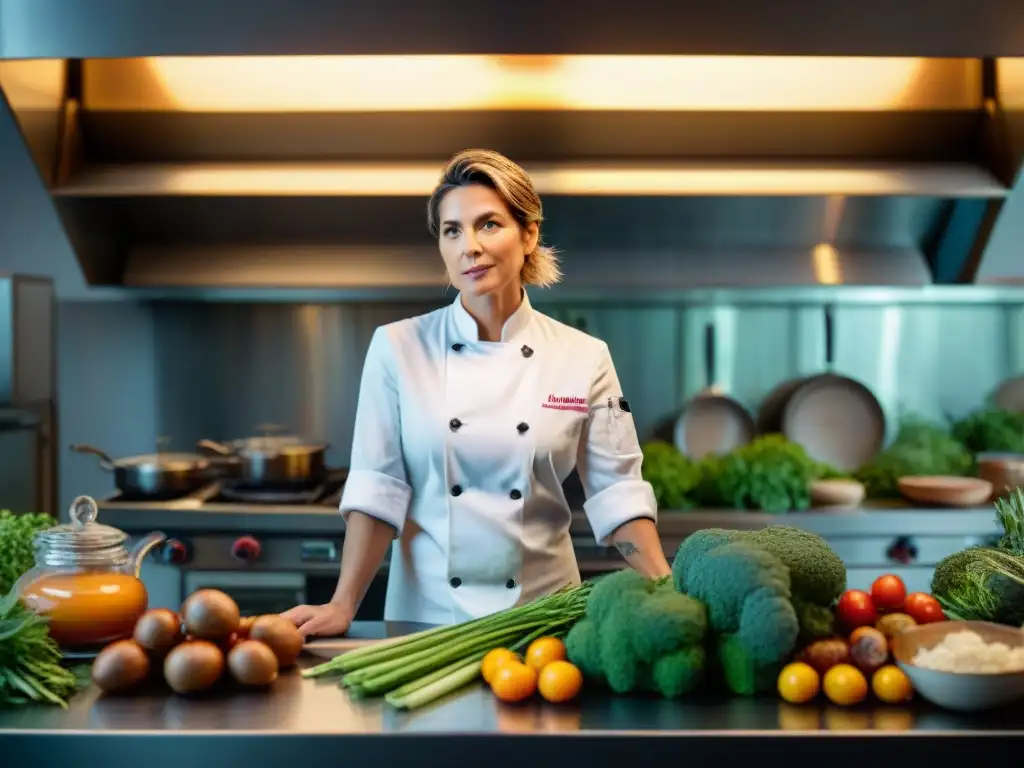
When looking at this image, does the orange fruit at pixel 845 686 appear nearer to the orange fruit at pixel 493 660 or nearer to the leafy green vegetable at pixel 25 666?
the orange fruit at pixel 493 660

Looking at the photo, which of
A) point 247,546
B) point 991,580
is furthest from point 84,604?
point 247,546

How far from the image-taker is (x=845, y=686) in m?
1.59

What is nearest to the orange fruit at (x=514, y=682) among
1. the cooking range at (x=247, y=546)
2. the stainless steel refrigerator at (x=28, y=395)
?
the cooking range at (x=247, y=546)

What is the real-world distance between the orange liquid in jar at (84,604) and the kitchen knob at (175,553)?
77.0 inches

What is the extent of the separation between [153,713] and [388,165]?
268 centimetres

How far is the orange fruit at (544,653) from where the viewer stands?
1.66 metres

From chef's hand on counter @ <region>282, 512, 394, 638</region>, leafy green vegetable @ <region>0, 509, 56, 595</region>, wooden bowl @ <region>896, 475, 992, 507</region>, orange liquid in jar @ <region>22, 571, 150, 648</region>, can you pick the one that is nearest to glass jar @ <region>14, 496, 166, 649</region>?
orange liquid in jar @ <region>22, 571, 150, 648</region>

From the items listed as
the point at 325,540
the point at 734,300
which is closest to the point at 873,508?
the point at 734,300

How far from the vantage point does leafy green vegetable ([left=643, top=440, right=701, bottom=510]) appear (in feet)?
12.6

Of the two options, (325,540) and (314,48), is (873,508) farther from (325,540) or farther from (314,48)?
(314,48)

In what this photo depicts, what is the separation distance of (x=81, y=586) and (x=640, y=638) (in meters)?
0.89

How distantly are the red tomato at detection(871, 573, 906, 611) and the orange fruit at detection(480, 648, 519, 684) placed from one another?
596 mm

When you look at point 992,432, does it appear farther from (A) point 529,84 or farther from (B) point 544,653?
(B) point 544,653

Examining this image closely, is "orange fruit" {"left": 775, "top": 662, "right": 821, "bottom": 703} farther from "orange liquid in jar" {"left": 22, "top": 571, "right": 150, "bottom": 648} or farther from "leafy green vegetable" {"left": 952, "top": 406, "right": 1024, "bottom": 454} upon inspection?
"leafy green vegetable" {"left": 952, "top": 406, "right": 1024, "bottom": 454}
